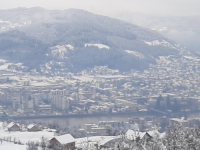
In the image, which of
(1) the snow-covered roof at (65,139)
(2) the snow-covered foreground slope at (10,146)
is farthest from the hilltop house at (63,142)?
(2) the snow-covered foreground slope at (10,146)

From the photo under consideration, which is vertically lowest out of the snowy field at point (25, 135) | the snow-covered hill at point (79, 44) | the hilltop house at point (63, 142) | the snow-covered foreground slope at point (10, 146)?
the snowy field at point (25, 135)

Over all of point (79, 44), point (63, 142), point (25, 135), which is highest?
point (79, 44)

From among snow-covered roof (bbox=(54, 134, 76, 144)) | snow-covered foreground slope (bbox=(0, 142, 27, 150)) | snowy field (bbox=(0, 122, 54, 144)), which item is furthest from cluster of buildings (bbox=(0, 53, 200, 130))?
snow-covered roof (bbox=(54, 134, 76, 144))

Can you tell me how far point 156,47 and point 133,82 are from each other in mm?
17349

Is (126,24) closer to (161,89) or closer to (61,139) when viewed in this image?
(161,89)

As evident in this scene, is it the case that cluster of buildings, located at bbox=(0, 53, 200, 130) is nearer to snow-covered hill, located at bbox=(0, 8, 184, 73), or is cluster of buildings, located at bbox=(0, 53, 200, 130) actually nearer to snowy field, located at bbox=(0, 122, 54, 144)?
snow-covered hill, located at bbox=(0, 8, 184, 73)

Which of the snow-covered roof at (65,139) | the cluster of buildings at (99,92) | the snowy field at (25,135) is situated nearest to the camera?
the snow-covered roof at (65,139)

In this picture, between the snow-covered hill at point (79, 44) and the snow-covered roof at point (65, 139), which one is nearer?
the snow-covered roof at point (65, 139)

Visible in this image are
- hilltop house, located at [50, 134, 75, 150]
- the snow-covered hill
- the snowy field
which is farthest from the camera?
the snow-covered hill

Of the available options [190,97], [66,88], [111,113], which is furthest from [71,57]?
[111,113]

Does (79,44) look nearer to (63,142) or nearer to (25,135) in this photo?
(25,135)

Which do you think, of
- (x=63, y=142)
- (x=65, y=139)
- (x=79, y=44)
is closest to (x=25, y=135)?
(x=65, y=139)

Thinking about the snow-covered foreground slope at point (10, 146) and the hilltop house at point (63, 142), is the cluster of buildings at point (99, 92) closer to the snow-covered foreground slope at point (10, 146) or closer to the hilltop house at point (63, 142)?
the snow-covered foreground slope at point (10, 146)

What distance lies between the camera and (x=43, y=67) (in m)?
51.1
